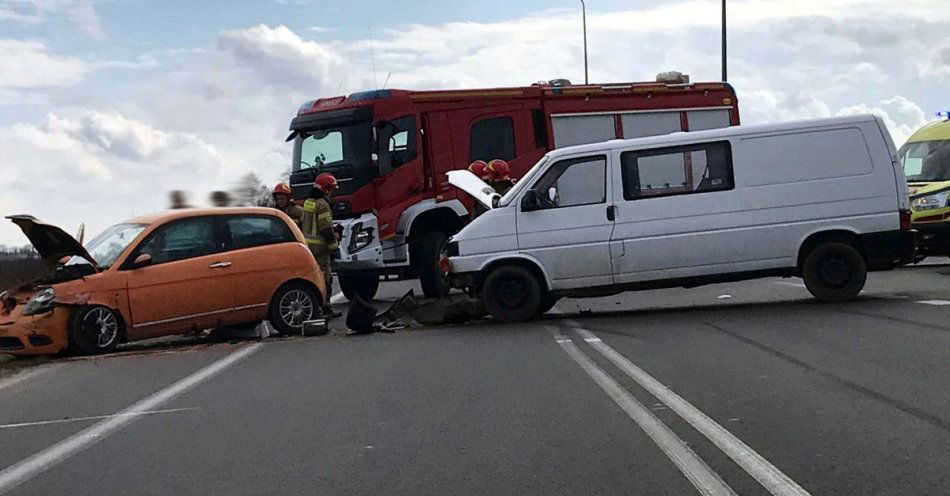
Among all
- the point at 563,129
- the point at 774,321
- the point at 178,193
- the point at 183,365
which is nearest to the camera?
the point at 183,365

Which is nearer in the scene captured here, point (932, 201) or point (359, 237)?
point (932, 201)

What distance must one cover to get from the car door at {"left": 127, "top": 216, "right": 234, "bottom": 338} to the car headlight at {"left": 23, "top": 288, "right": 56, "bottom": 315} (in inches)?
31.8

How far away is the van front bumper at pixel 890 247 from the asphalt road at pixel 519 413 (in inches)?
27.8

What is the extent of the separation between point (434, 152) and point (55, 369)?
26.7ft

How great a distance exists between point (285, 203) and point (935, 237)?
9.10 metres

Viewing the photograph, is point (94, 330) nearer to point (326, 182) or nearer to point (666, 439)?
point (326, 182)

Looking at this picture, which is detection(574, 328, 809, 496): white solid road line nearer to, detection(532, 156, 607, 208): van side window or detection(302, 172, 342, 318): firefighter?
detection(532, 156, 607, 208): van side window

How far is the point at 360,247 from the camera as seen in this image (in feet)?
64.1

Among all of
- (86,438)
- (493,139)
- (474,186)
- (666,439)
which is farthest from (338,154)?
(666,439)

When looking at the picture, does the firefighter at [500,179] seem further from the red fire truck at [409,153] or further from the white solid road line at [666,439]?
the white solid road line at [666,439]

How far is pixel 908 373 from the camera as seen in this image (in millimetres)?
9219

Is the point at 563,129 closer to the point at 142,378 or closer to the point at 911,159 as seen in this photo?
the point at 911,159

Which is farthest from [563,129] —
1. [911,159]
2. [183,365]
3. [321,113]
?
[183,365]

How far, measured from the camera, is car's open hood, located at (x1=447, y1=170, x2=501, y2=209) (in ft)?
52.6
